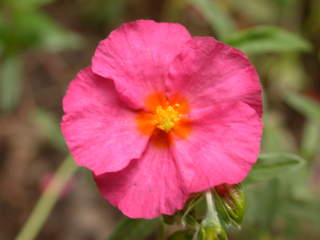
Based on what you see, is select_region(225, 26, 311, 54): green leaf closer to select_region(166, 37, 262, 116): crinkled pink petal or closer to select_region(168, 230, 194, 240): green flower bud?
select_region(166, 37, 262, 116): crinkled pink petal

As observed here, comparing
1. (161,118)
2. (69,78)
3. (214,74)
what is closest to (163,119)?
(161,118)

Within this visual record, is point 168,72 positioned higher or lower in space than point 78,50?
higher

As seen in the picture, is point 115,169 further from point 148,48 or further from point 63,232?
point 63,232

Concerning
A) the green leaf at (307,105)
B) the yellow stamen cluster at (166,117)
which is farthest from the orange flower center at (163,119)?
the green leaf at (307,105)

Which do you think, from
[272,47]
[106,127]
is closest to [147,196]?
[106,127]

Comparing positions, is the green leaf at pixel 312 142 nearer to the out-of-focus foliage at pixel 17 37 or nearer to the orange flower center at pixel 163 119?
the orange flower center at pixel 163 119

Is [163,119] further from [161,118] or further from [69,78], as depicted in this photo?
[69,78]
